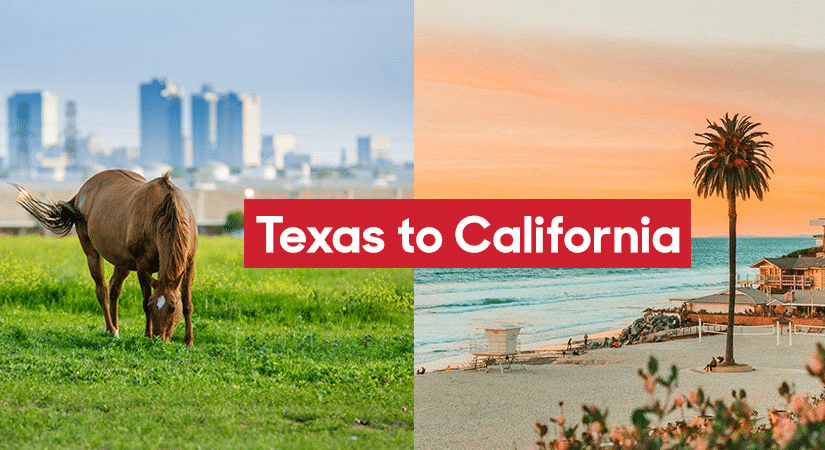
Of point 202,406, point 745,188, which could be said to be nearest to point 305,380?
point 202,406

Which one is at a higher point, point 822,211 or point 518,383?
point 822,211

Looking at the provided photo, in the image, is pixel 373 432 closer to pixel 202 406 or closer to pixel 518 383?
pixel 202 406

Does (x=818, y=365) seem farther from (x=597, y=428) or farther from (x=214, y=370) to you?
(x=214, y=370)

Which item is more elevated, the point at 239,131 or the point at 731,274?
the point at 239,131

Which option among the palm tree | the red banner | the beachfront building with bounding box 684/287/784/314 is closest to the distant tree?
the red banner

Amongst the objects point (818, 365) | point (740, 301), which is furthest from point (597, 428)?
point (740, 301)

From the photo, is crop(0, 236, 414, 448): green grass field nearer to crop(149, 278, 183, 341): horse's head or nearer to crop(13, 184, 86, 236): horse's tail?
crop(149, 278, 183, 341): horse's head

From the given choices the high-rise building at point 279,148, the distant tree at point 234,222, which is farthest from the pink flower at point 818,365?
the high-rise building at point 279,148
